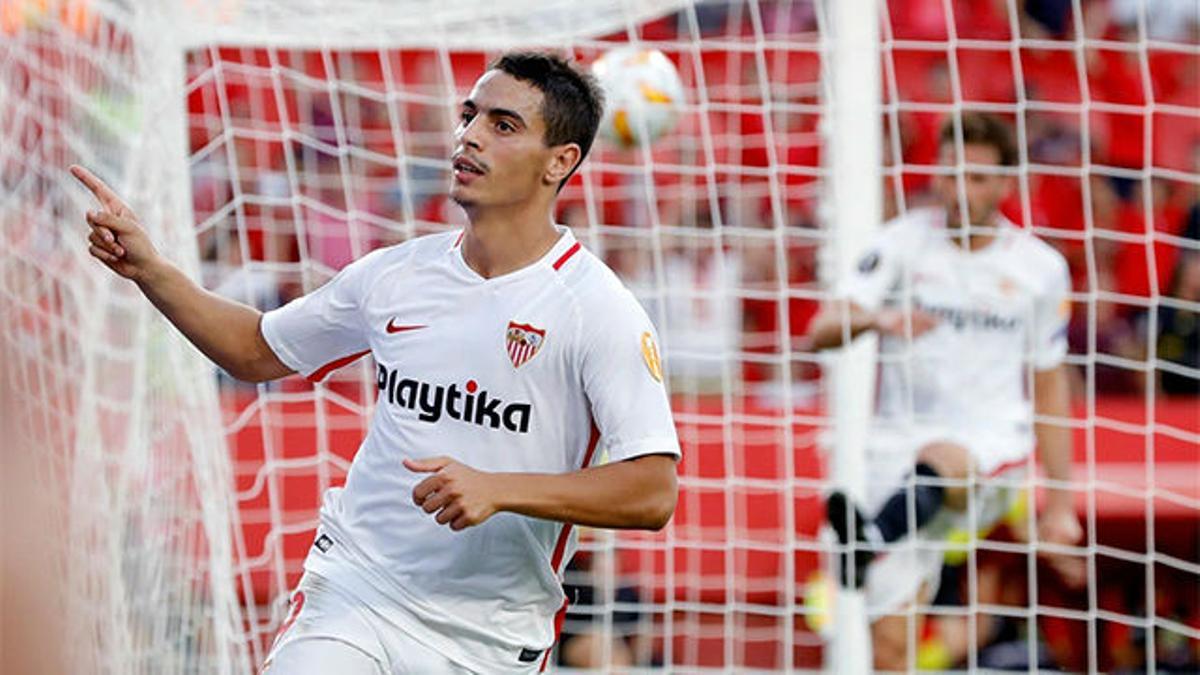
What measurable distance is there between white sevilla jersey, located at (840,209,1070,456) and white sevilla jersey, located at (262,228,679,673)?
9.65 ft

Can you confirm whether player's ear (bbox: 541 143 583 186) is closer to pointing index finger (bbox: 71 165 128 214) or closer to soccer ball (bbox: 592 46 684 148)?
pointing index finger (bbox: 71 165 128 214)

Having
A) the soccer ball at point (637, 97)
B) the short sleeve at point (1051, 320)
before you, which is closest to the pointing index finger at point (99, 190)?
the soccer ball at point (637, 97)

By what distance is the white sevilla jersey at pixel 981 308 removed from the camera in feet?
21.8

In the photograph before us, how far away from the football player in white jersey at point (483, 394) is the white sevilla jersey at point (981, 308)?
2.89 metres

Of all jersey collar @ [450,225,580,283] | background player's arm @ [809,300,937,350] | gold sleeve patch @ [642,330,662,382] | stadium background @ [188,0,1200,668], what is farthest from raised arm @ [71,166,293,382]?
stadium background @ [188,0,1200,668]

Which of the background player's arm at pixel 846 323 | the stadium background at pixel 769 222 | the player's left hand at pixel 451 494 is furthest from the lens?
the stadium background at pixel 769 222

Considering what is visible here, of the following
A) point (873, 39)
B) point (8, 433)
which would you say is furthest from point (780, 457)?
point (8, 433)

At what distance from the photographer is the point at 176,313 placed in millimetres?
3914

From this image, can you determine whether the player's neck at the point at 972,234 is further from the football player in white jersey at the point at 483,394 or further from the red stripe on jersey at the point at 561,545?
the red stripe on jersey at the point at 561,545

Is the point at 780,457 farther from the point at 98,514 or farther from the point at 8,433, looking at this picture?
the point at 8,433

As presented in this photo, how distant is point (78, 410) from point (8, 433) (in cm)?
460

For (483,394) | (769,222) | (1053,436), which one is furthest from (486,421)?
(769,222)

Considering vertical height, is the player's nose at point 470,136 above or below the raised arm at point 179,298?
above

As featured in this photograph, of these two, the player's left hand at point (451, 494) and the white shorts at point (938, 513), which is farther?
the white shorts at point (938, 513)
